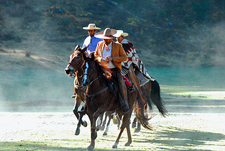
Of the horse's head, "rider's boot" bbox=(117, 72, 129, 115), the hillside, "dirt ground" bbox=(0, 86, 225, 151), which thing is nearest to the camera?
the horse's head

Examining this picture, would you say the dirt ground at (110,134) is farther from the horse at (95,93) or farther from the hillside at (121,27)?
the hillside at (121,27)

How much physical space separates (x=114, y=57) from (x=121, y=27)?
114ft

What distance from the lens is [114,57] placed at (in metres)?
9.46

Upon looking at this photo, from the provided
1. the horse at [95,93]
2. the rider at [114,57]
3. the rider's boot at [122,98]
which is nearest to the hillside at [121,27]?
the rider at [114,57]

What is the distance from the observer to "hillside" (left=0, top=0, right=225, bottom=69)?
35.4 m

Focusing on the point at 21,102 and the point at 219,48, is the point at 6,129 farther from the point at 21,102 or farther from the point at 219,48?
the point at 219,48

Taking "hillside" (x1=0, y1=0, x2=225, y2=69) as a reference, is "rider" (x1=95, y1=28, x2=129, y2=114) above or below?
above

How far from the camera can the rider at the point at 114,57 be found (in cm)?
943

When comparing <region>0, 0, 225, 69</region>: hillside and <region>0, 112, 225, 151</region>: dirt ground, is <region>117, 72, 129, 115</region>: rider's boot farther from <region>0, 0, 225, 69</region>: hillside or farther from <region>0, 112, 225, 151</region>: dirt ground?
<region>0, 0, 225, 69</region>: hillside

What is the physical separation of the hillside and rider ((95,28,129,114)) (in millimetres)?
21614

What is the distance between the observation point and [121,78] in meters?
9.56

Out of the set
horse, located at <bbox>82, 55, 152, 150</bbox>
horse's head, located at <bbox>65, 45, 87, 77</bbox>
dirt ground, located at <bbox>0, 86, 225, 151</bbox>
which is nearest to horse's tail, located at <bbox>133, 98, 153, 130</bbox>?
dirt ground, located at <bbox>0, 86, 225, 151</bbox>

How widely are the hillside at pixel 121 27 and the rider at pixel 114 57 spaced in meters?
21.6

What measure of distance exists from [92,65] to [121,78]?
0.90 meters
